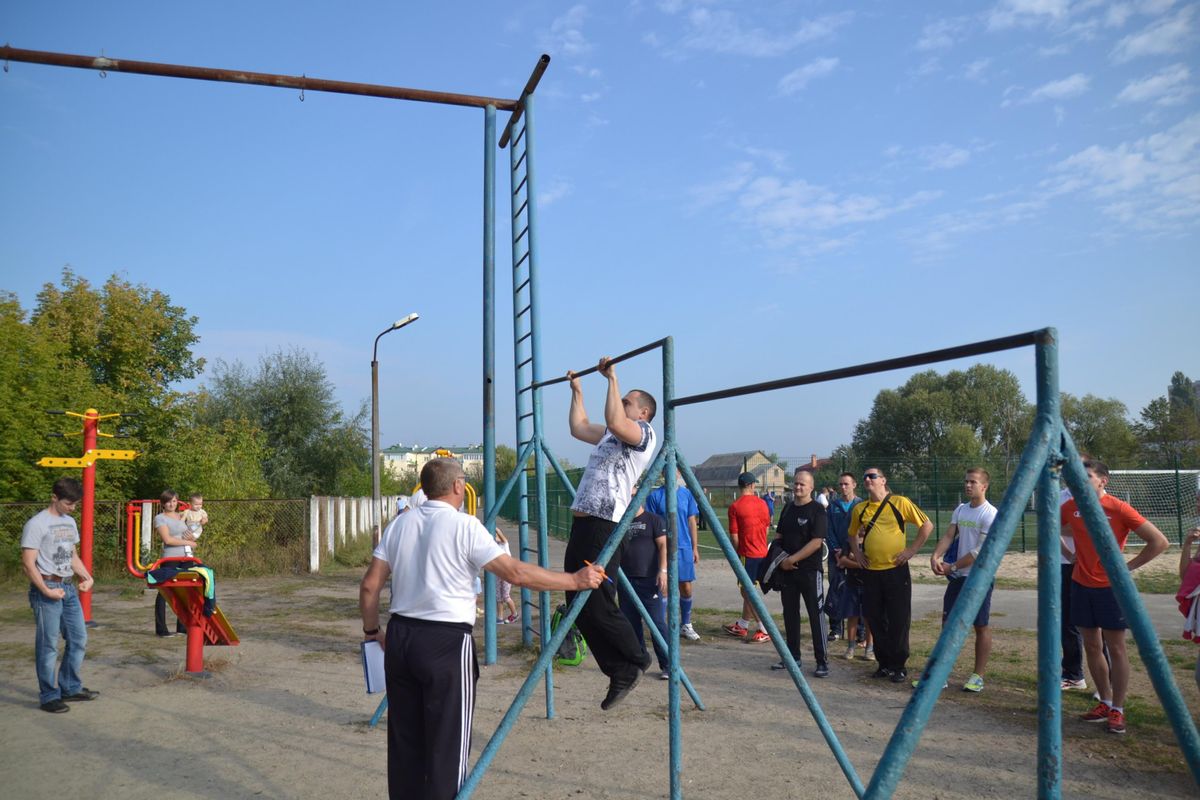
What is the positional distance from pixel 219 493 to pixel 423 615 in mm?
18937

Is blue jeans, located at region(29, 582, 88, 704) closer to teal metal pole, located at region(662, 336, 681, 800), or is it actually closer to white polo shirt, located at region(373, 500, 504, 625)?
white polo shirt, located at region(373, 500, 504, 625)

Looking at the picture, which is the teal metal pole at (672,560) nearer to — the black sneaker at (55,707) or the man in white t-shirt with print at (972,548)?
the man in white t-shirt with print at (972,548)

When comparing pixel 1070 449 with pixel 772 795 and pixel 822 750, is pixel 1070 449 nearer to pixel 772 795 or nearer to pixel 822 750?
pixel 772 795

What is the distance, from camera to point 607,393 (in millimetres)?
4398

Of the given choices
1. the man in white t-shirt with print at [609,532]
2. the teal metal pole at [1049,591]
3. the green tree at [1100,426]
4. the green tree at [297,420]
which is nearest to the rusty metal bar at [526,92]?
the man in white t-shirt with print at [609,532]

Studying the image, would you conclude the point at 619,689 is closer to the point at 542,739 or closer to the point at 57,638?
the point at 542,739

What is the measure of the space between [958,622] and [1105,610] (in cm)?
401

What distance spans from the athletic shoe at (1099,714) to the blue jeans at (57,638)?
7.40 m

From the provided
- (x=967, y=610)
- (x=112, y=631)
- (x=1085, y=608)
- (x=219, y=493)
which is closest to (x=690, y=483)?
(x=967, y=610)

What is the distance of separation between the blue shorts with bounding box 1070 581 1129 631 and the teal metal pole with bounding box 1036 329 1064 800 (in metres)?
3.75

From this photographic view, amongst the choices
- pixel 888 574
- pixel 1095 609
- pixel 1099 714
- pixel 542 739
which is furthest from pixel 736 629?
pixel 1095 609

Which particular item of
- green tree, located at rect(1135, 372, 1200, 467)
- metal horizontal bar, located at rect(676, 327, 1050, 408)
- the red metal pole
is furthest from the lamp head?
green tree, located at rect(1135, 372, 1200, 467)

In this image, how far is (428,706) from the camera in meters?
3.44

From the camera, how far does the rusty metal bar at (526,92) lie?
7.06 m
